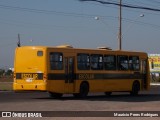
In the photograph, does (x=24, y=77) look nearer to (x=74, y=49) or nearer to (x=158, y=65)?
(x=74, y=49)

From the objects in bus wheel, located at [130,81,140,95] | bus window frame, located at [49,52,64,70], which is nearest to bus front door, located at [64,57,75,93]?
bus window frame, located at [49,52,64,70]

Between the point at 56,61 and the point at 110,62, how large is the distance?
4.85m

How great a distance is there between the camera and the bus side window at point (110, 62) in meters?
32.9

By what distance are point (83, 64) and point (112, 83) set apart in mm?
3188

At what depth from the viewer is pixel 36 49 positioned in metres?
29.5

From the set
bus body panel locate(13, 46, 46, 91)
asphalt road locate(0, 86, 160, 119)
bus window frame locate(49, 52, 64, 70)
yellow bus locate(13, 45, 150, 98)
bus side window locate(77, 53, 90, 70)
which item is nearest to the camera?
asphalt road locate(0, 86, 160, 119)

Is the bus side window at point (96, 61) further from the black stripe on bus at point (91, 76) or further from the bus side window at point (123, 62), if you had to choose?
the bus side window at point (123, 62)

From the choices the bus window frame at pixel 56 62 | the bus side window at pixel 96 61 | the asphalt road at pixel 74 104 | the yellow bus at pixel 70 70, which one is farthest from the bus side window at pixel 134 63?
the bus window frame at pixel 56 62

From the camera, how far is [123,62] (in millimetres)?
34594

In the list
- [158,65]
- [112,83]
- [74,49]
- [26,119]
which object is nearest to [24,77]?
[74,49]

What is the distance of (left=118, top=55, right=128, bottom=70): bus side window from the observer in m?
34.1

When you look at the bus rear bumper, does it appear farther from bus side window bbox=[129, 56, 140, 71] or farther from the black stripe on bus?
bus side window bbox=[129, 56, 140, 71]

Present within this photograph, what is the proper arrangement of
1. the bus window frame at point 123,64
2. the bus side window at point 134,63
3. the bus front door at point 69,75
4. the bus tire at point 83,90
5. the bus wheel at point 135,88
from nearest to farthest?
1. the bus front door at point 69,75
2. the bus tire at point 83,90
3. the bus window frame at point 123,64
4. the bus side window at point 134,63
5. the bus wheel at point 135,88

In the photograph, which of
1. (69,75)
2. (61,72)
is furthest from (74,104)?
(69,75)
